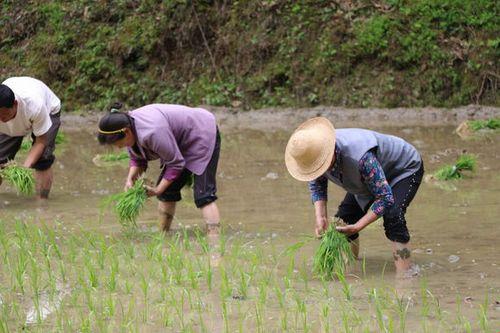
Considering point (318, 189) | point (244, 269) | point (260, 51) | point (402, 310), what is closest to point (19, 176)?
point (244, 269)

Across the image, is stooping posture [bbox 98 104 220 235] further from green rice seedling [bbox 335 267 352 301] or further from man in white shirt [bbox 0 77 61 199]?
green rice seedling [bbox 335 267 352 301]

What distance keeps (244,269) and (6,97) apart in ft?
8.46

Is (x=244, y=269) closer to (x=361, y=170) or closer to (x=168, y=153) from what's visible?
(x=361, y=170)

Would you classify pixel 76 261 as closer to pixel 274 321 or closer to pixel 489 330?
pixel 274 321

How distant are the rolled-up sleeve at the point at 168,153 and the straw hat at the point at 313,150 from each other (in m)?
1.19

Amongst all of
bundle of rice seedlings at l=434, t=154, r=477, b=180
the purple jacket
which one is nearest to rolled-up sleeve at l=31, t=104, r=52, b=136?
the purple jacket

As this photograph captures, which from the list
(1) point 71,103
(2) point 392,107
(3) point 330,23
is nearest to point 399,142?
(2) point 392,107

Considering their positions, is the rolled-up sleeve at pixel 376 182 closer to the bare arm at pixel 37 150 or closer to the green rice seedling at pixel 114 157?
the bare arm at pixel 37 150

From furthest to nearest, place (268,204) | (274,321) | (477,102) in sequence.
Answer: (477,102), (268,204), (274,321)

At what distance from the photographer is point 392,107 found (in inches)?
476

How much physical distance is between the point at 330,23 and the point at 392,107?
170 centimetres

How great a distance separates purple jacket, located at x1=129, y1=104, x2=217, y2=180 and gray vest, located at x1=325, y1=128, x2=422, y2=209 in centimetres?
129

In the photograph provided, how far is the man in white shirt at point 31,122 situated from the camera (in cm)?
706

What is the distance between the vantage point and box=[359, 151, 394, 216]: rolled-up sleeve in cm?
488
